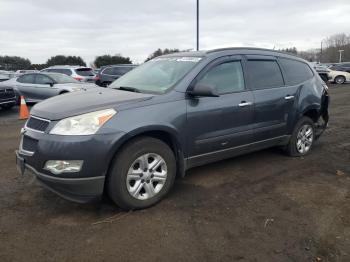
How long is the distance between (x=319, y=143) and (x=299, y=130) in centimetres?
136

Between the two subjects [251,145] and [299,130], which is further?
[299,130]

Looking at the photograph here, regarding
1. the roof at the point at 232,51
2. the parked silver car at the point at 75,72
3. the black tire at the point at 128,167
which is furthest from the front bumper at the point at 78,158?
the parked silver car at the point at 75,72

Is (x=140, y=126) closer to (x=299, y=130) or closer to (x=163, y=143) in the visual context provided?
(x=163, y=143)

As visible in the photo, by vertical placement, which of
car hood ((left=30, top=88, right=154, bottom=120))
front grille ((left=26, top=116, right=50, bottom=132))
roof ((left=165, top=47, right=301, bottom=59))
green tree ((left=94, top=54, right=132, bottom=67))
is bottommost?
front grille ((left=26, top=116, right=50, bottom=132))

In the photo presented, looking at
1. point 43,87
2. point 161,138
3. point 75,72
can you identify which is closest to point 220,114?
point 161,138

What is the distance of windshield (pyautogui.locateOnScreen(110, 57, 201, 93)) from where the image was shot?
4.67 metres

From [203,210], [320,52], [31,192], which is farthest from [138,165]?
[320,52]

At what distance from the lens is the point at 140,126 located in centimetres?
397

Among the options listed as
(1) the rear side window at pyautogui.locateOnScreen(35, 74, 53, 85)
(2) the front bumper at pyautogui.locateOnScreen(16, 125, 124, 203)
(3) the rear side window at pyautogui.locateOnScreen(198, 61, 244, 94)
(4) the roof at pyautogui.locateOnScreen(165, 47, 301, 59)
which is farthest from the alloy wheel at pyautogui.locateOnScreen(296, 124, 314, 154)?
(1) the rear side window at pyautogui.locateOnScreen(35, 74, 53, 85)

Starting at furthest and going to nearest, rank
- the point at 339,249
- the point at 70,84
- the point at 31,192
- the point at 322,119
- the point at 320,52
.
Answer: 1. the point at 320,52
2. the point at 70,84
3. the point at 322,119
4. the point at 31,192
5. the point at 339,249

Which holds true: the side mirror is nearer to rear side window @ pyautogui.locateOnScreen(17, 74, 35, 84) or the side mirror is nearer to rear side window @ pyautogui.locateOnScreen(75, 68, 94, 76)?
rear side window @ pyautogui.locateOnScreen(17, 74, 35, 84)

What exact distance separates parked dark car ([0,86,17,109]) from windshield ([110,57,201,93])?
883cm

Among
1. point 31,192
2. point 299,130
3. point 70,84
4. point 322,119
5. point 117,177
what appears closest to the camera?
point 117,177

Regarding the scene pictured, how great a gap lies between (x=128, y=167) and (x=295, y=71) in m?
3.57
